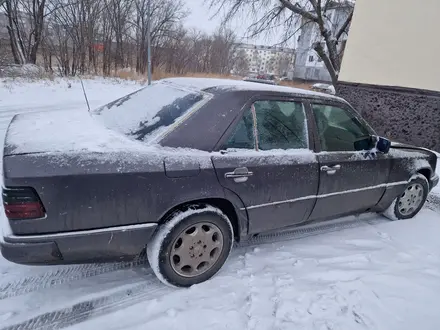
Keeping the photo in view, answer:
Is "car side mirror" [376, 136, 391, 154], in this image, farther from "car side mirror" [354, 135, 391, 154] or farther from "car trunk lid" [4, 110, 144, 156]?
"car trunk lid" [4, 110, 144, 156]

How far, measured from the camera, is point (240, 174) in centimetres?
243

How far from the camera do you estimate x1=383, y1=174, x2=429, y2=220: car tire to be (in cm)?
390

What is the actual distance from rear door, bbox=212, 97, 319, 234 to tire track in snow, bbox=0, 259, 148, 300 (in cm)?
117

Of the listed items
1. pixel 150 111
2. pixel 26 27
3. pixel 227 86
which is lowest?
pixel 150 111

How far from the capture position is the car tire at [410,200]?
390cm

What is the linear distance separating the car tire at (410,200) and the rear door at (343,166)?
1.92ft

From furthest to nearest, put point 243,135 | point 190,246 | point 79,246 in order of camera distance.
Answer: point 243,135, point 190,246, point 79,246

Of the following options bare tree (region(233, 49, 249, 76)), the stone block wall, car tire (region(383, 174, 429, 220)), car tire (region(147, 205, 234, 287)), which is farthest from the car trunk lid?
bare tree (region(233, 49, 249, 76))

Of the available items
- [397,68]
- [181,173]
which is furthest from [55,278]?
[397,68]

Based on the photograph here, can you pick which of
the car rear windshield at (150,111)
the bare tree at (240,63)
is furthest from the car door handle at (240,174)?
the bare tree at (240,63)

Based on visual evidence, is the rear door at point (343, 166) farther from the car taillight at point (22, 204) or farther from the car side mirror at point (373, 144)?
the car taillight at point (22, 204)

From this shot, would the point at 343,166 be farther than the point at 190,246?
Yes

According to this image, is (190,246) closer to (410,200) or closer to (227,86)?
(227,86)

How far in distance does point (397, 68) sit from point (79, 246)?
381 inches
